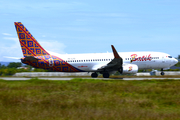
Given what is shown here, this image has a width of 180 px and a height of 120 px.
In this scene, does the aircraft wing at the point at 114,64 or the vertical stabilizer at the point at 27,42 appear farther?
the vertical stabilizer at the point at 27,42

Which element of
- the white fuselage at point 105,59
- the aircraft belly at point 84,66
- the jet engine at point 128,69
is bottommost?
the jet engine at point 128,69

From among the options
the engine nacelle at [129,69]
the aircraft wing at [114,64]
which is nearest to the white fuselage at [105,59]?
the aircraft wing at [114,64]

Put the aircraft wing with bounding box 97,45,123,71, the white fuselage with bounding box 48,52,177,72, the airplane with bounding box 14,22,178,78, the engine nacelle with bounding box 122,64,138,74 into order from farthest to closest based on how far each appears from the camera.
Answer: the white fuselage with bounding box 48,52,177,72 → the airplane with bounding box 14,22,178,78 → the engine nacelle with bounding box 122,64,138,74 → the aircraft wing with bounding box 97,45,123,71

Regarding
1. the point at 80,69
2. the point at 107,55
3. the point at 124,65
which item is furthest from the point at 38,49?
the point at 124,65

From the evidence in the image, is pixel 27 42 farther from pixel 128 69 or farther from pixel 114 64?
pixel 128 69

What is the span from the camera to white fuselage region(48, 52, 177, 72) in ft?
118

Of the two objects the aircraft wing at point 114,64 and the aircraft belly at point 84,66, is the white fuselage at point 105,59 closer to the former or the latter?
the aircraft belly at point 84,66

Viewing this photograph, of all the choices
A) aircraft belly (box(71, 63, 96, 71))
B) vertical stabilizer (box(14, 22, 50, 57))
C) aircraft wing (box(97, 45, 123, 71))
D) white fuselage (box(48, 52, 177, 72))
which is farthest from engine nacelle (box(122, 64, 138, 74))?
vertical stabilizer (box(14, 22, 50, 57))

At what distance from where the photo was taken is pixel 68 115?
31.5ft

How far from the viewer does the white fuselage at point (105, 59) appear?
118 ft

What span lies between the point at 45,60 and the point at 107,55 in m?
9.42

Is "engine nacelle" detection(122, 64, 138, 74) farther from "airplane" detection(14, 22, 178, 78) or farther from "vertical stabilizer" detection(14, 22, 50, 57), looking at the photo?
"vertical stabilizer" detection(14, 22, 50, 57)

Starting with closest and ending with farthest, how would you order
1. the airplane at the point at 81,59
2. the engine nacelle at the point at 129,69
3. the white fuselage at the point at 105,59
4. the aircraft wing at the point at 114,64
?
the aircraft wing at the point at 114,64 → the engine nacelle at the point at 129,69 → the airplane at the point at 81,59 → the white fuselage at the point at 105,59

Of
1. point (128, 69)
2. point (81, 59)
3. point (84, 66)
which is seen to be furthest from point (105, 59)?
point (128, 69)
